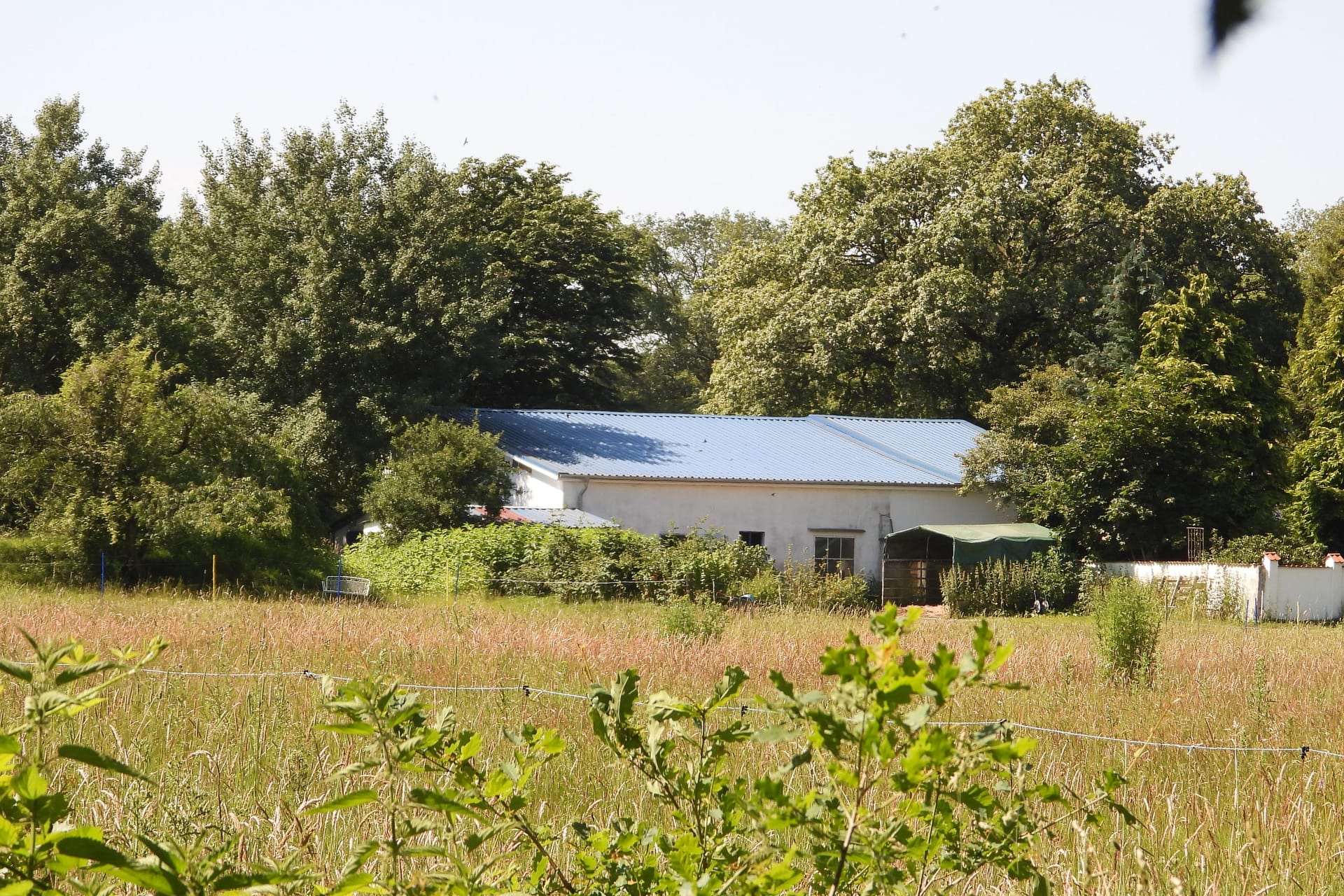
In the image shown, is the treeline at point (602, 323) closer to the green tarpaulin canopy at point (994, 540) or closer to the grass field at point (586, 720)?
the green tarpaulin canopy at point (994, 540)

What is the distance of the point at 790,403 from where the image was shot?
41.8m

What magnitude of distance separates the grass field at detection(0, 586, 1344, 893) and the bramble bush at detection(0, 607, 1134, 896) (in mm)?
332

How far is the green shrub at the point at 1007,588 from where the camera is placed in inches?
1109

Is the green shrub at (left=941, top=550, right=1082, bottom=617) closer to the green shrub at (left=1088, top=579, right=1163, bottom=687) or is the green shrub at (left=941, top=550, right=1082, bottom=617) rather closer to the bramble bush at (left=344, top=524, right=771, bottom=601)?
the bramble bush at (left=344, top=524, right=771, bottom=601)

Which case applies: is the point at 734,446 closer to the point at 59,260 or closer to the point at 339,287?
the point at 339,287

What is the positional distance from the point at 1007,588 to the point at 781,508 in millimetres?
6164

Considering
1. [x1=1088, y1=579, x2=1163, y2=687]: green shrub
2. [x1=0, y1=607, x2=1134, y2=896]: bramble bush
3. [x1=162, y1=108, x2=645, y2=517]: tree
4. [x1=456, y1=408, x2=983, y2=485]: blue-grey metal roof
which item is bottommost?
[x1=1088, y1=579, x2=1163, y2=687]: green shrub

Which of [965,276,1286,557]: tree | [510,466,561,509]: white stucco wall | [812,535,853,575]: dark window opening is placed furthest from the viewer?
[812,535,853,575]: dark window opening

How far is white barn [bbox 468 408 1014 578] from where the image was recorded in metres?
30.9

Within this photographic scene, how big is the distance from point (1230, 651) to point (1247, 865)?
33.8 ft

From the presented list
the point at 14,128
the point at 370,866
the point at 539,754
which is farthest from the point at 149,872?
the point at 14,128

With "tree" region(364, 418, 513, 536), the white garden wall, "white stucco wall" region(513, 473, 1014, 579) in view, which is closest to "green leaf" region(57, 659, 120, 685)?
"tree" region(364, 418, 513, 536)

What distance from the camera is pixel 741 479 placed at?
Result: 31.3 meters

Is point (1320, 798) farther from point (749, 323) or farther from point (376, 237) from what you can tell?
point (749, 323)
